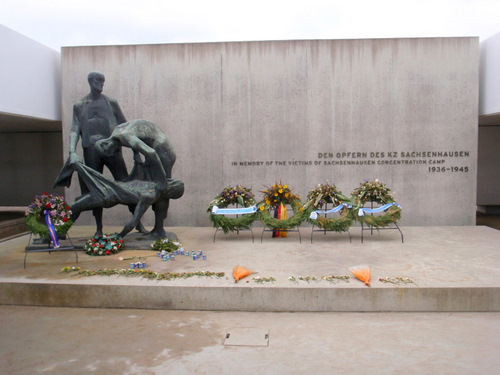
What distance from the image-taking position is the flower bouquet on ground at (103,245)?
6566mm

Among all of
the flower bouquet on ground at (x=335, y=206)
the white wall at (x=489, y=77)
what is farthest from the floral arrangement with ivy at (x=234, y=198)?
the white wall at (x=489, y=77)

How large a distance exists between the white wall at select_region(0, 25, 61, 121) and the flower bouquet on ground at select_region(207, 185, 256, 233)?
15.0 feet

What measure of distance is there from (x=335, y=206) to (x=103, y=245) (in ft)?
13.6

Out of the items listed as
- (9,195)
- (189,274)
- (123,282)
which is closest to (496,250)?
(189,274)

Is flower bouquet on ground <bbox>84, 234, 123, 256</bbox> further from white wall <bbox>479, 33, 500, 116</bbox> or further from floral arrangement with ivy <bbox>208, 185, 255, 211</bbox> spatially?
white wall <bbox>479, 33, 500, 116</bbox>

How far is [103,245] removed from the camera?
6.63m

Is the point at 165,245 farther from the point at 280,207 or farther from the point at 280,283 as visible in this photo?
the point at 280,283

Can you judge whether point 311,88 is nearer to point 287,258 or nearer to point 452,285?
point 287,258

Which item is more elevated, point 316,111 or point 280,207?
point 316,111

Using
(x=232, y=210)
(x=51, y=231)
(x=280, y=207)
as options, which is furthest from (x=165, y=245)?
(x=280, y=207)

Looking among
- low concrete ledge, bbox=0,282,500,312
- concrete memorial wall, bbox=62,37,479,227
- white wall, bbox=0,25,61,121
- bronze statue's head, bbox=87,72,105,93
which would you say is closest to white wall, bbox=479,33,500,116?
concrete memorial wall, bbox=62,37,479,227

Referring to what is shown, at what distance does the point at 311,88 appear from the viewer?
31.1ft

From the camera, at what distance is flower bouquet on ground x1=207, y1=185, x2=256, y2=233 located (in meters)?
7.77

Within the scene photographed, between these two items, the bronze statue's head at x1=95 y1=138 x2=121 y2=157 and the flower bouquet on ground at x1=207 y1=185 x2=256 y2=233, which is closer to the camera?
the bronze statue's head at x1=95 y1=138 x2=121 y2=157
